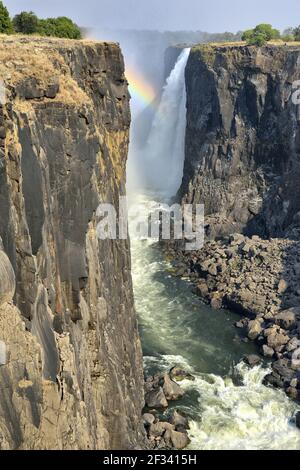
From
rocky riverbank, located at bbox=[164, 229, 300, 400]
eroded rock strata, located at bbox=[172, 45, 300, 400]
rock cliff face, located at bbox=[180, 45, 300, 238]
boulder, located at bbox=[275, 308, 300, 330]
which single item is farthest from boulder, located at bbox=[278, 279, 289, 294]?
rock cliff face, located at bbox=[180, 45, 300, 238]

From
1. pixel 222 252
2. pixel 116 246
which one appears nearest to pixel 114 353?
pixel 116 246

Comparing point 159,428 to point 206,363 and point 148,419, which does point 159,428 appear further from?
point 206,363

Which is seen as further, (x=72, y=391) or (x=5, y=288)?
(x=72, y=391)

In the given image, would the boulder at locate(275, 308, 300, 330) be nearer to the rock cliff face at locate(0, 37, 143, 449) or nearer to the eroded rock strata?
the eroded rock strata

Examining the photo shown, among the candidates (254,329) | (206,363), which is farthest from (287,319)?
(206,363)

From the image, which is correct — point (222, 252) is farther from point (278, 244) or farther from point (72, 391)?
point (72, 391)

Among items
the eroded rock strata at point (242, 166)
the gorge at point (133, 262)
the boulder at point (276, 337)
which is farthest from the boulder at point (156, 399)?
the eroded rock strata at point (242, 166)
